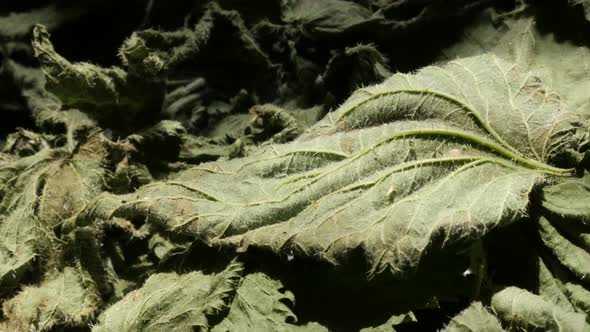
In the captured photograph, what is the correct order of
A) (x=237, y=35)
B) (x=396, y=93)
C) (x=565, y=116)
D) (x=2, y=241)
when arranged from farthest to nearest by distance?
(x=237, y=35), (x=2, y=241), (x=396, y=93), (x=565, y=116)

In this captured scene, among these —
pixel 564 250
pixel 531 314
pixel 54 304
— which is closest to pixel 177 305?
pixel 54 304

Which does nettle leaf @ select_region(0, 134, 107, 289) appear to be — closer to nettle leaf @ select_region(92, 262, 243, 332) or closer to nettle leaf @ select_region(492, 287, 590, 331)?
nettle leaf @ select_region(92, 262, 243, 332)

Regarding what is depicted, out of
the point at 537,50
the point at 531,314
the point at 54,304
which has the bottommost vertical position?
the point at 54,304

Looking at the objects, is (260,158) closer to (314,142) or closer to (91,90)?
(314,142)

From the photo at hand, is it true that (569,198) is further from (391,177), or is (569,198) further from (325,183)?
(325,183)

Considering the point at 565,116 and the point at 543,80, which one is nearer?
the point at 565,116

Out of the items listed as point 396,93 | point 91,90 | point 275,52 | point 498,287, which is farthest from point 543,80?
point 91,90

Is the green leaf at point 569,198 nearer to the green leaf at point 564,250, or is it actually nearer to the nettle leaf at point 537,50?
the green leaf at point 564,250

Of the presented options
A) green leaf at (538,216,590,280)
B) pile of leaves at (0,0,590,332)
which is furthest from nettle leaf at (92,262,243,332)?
green leaf at (538,216,590,280)
